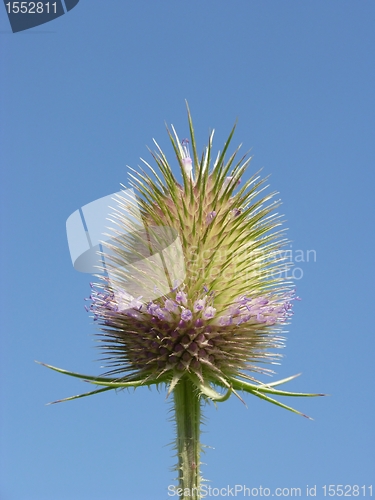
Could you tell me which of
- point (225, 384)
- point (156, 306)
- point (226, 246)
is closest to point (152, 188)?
point (226, 246)

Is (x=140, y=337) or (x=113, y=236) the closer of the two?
(x=140, y=337)

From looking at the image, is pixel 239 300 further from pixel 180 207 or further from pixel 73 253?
pixel 73 253

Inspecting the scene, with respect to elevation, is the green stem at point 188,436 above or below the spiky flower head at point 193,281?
below

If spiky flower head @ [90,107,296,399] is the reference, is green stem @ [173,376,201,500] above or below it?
below
